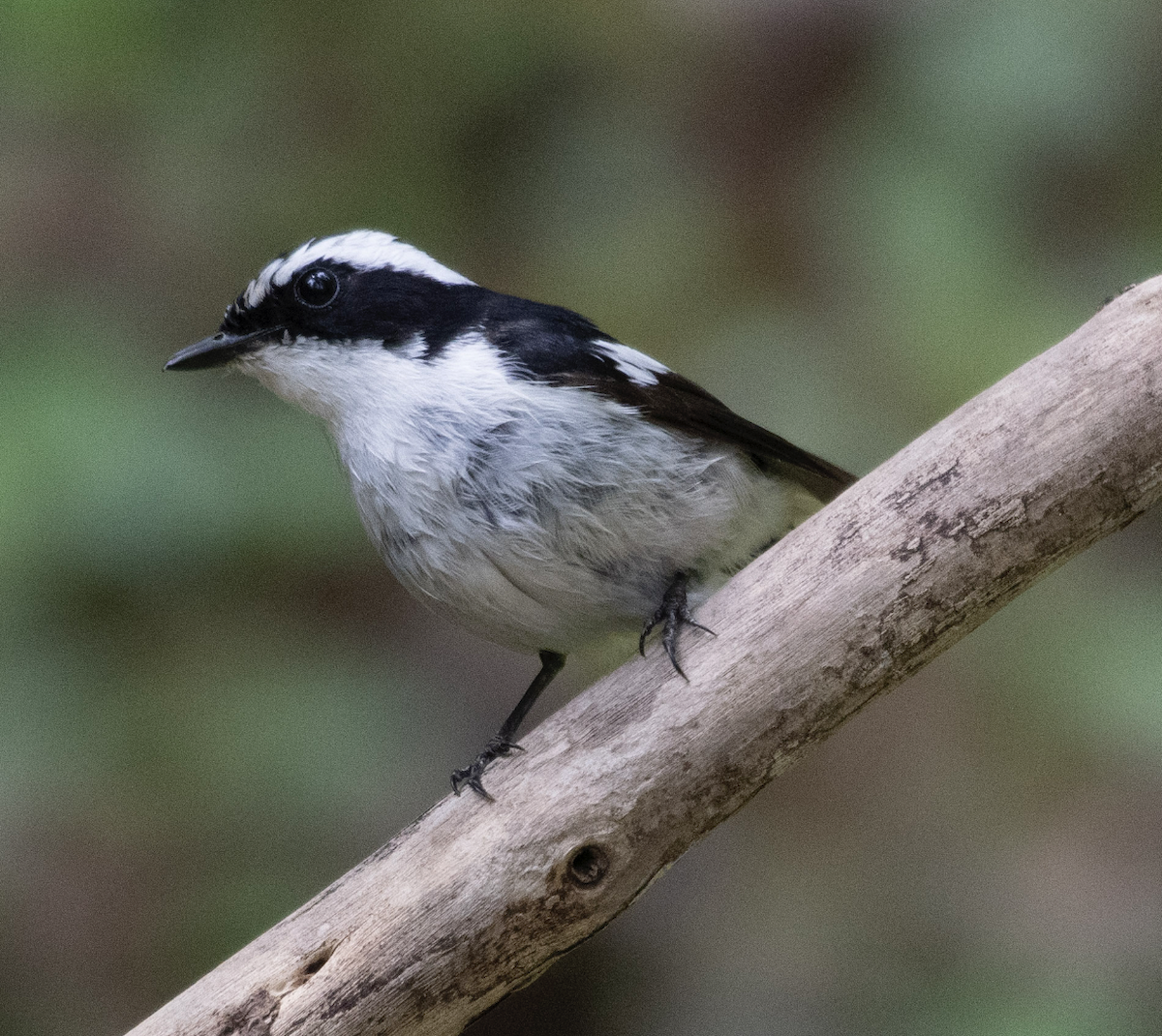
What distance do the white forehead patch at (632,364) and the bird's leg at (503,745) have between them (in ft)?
2.36

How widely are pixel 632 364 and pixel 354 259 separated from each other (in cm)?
69

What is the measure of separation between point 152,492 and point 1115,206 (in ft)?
10.7

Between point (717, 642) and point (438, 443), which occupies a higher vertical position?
point (438, 443)

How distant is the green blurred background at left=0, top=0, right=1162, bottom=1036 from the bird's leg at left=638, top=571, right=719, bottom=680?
4.14 feet

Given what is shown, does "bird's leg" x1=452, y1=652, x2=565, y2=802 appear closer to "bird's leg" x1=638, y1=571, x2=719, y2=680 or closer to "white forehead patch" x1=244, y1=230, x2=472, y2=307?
"bird's leg" x1=638, y1=571, x2=719, y2=680

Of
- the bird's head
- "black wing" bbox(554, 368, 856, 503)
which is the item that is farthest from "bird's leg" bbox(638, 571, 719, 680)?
the bird's head

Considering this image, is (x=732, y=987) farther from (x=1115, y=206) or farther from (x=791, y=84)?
(x=791, y=84)

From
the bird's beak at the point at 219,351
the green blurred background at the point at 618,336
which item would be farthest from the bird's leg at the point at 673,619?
the green blurred background at the point at 618,336

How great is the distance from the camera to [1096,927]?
404 cm

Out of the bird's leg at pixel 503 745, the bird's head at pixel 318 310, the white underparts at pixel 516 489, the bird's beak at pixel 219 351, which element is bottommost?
the bird's leg at pixel 503 745

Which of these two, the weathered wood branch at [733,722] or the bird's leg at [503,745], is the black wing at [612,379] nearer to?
the weathered wood branch at [733,722]

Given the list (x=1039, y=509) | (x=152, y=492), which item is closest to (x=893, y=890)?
(x=1039, y=509)

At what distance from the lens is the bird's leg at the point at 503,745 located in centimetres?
232

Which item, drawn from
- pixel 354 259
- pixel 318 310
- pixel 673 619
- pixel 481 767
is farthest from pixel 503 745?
pixel 354 259
